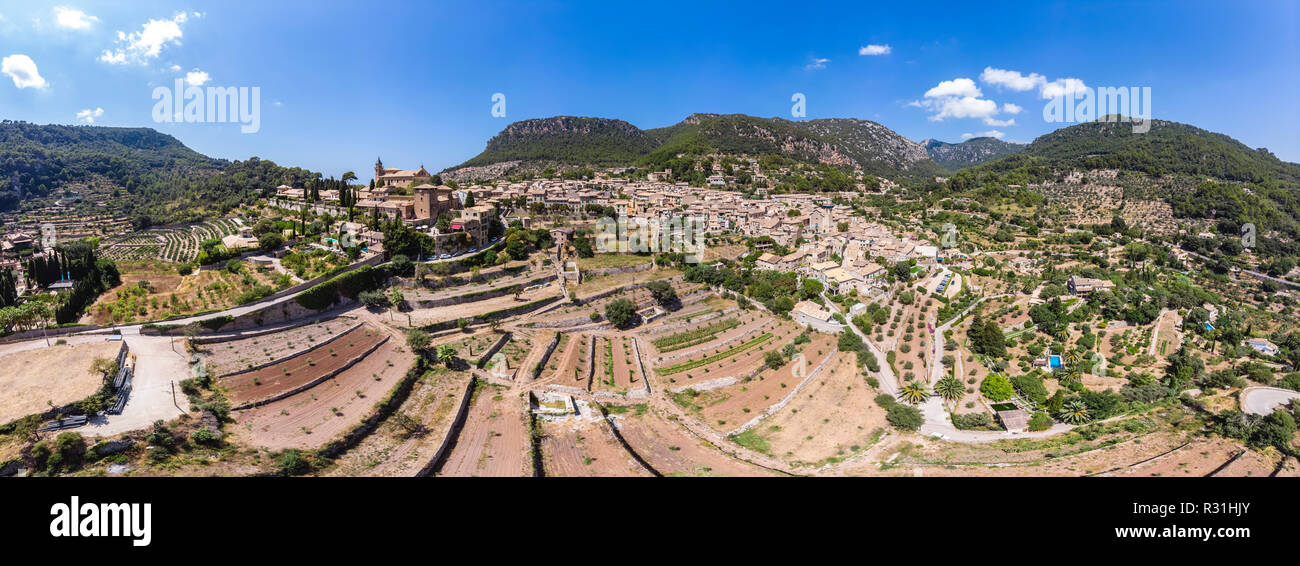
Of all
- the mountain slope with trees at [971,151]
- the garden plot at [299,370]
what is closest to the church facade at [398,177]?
the garden plot at [299,370]

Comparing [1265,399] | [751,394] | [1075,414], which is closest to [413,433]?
[751,394]

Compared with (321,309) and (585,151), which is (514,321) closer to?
(321,309)

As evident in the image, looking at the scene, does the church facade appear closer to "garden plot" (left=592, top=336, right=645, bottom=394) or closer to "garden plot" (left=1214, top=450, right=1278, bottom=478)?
"garden plot" (left=592, top=336, right=645, bottom=394)

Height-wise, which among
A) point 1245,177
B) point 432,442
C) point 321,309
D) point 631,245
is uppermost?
point 1245,177

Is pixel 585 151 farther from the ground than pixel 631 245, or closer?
farther from the ground

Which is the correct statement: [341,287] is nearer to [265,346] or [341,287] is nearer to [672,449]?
[265,346]
